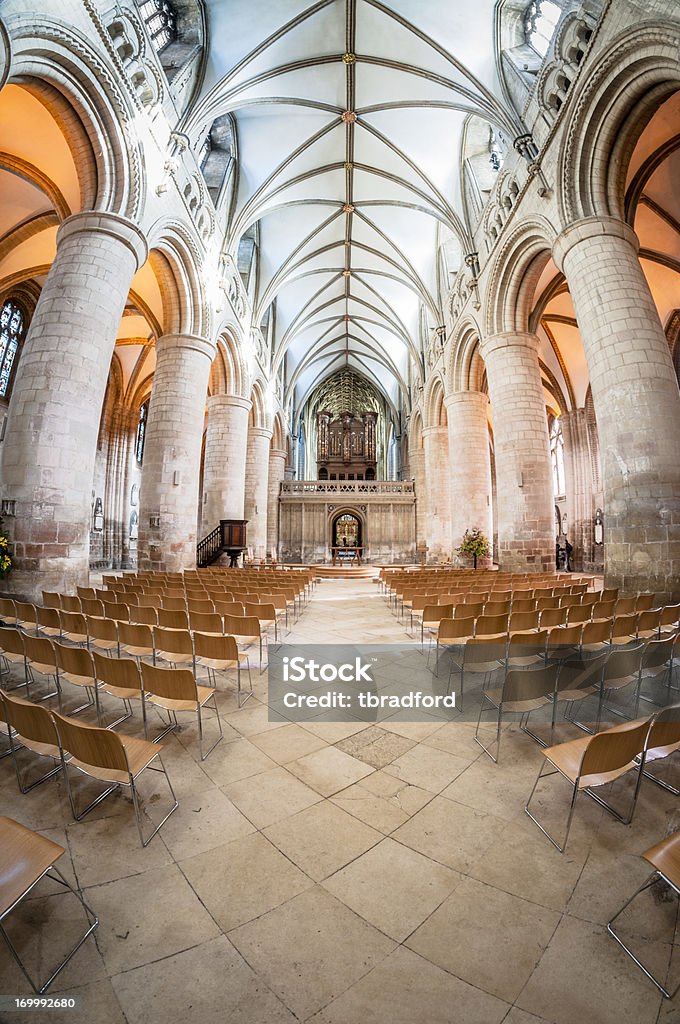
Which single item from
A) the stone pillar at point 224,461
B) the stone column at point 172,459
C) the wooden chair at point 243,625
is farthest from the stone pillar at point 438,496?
the wooden chair at point 243,625

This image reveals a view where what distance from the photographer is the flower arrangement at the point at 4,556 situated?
5957 millimetres

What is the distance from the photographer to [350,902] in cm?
152

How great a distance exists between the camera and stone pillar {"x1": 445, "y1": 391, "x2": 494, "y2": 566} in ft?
46.4

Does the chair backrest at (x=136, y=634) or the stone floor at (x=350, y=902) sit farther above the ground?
the chair backrest at (x=136, y=634)

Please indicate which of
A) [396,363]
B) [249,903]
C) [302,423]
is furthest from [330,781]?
[302,423]

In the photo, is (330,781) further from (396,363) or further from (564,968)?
(396,363)

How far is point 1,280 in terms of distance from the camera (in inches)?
499

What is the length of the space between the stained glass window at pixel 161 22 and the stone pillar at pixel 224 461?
29.7 ft

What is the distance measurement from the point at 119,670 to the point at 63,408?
5.74 meters

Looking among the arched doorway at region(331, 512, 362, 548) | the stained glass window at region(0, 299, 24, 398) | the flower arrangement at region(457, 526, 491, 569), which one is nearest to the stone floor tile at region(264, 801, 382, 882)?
the flower arrangement at region(457, 526, 491, 569)

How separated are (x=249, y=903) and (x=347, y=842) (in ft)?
1.64

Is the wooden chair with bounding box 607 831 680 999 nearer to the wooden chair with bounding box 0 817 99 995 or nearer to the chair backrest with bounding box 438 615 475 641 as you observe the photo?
the wooden chair with bounding box 0 817 99 995

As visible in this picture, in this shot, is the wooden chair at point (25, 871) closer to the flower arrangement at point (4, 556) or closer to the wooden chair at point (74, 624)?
the wooden chair at point (74, 624)

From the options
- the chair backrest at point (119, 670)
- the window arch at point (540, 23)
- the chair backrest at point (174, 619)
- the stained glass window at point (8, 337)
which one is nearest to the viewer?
the chair backrest at point (119, 670)
